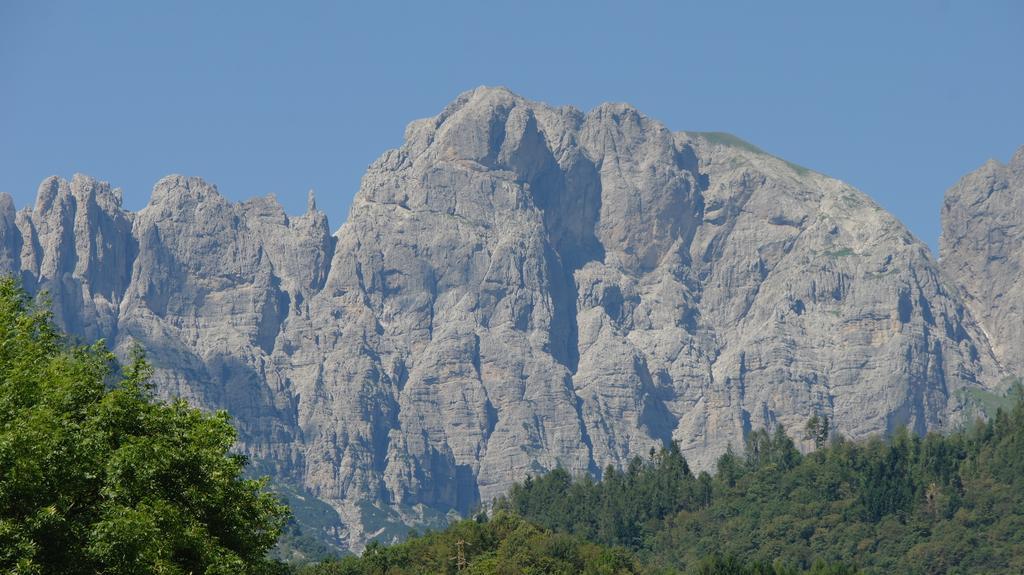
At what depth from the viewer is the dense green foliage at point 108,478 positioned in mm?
62719

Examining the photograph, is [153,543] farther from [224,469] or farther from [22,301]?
[22,301]

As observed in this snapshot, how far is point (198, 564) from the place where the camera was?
69.6 meters

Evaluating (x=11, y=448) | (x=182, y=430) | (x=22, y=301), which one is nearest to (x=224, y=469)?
(x=182, y=430)

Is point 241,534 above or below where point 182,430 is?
below

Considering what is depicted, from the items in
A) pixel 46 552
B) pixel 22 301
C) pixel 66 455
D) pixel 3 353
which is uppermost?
pixel 22 301

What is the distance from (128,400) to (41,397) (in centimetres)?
408

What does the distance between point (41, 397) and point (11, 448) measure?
301 inches

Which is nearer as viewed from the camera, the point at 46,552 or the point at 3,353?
the point at 46,552

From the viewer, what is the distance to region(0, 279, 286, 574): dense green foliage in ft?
206

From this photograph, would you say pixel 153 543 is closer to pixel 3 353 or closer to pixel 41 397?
pixel 41 397

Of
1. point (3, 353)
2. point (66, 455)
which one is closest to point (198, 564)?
point (66, 455)

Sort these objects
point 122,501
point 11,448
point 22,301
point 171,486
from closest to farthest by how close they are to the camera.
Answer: point 11,448 < point 122,501 < point 171,486 < point 22,301

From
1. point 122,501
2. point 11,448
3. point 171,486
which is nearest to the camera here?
point 11,448

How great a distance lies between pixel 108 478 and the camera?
65.9m
